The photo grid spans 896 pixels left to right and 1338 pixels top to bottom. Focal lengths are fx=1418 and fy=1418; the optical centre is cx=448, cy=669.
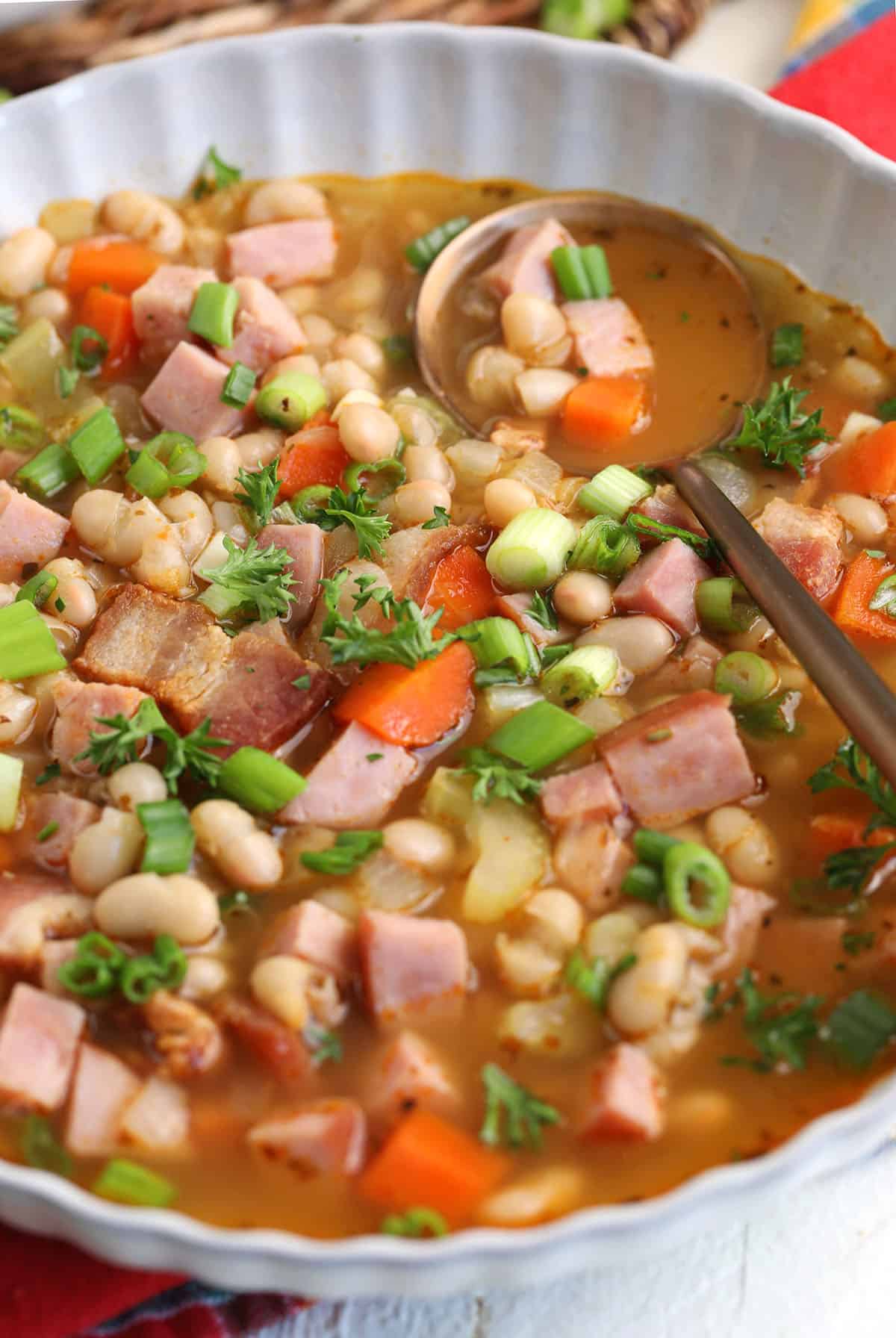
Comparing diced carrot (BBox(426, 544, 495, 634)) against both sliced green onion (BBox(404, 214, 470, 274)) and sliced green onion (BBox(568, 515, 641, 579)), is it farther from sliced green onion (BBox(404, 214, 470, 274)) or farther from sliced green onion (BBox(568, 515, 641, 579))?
sliced green onion (BBox(404, 214, 470, 274))

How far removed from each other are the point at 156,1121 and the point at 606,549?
57.5 inches

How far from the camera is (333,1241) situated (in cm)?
217

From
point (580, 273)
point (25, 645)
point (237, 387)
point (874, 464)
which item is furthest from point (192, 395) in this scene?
point (874, 464)

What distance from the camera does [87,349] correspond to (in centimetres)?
348

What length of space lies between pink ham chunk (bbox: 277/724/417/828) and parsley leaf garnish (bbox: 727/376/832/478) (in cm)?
116

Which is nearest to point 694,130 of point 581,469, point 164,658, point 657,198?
point 657,198

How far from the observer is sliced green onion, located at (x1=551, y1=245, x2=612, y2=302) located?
350 centimetres

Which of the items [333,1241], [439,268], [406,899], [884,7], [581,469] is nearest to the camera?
[333,1241]

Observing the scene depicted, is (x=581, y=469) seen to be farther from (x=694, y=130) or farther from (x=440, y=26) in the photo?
(x=440, y=26)

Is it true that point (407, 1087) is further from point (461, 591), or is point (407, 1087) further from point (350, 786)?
point (461, 591)

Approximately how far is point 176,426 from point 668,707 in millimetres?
1367

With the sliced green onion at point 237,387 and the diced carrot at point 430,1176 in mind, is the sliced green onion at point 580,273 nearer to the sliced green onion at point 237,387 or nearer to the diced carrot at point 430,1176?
the sliced green onion at point 237,387

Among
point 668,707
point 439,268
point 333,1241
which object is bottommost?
point 333,1241

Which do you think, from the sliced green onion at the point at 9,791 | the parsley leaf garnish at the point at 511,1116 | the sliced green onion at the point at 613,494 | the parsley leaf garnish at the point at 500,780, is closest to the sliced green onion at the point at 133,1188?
the parsley leaf garnish at the point at 511,1116
